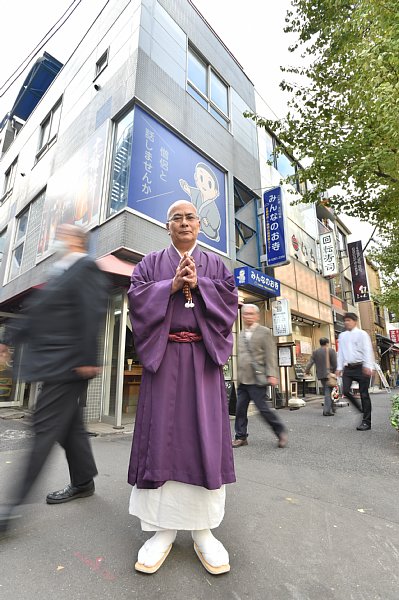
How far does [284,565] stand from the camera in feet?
5.42

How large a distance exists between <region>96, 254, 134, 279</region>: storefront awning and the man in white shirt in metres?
4.01

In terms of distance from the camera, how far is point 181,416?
1.69 metres

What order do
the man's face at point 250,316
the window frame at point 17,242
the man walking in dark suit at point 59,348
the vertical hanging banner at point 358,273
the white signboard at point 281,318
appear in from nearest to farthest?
the man walking in dark suit at point 59,348, the man's face at point 250,316, the white signboard at point 281,318, the window frame at point 17,242, the vertical hanging banner at point 358,273

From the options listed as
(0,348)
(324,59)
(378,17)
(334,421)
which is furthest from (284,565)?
(324,59)

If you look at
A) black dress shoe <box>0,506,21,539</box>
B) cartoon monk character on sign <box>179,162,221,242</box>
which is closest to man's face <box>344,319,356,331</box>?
cartoon monk character on sign <box>179,162,221,242</box>

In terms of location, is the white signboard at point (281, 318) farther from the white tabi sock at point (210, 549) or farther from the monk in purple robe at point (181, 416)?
the white tabi sock at point (210, 549)

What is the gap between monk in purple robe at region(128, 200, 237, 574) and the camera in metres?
1.62

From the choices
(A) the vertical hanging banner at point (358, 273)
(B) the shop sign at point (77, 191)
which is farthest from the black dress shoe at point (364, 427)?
(A) the vertical hanging banner at point (358, 273)

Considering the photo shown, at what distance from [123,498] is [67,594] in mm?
1077

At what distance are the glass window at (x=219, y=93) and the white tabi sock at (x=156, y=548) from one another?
36.8 feet

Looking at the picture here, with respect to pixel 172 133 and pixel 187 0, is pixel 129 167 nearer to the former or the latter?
pixel 172 133

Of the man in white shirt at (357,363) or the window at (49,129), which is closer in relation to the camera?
the man in white shirt at (357,363)

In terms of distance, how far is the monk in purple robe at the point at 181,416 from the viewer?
5.33ft

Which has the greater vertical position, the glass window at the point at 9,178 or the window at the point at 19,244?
the glass window at the point at 9,178
